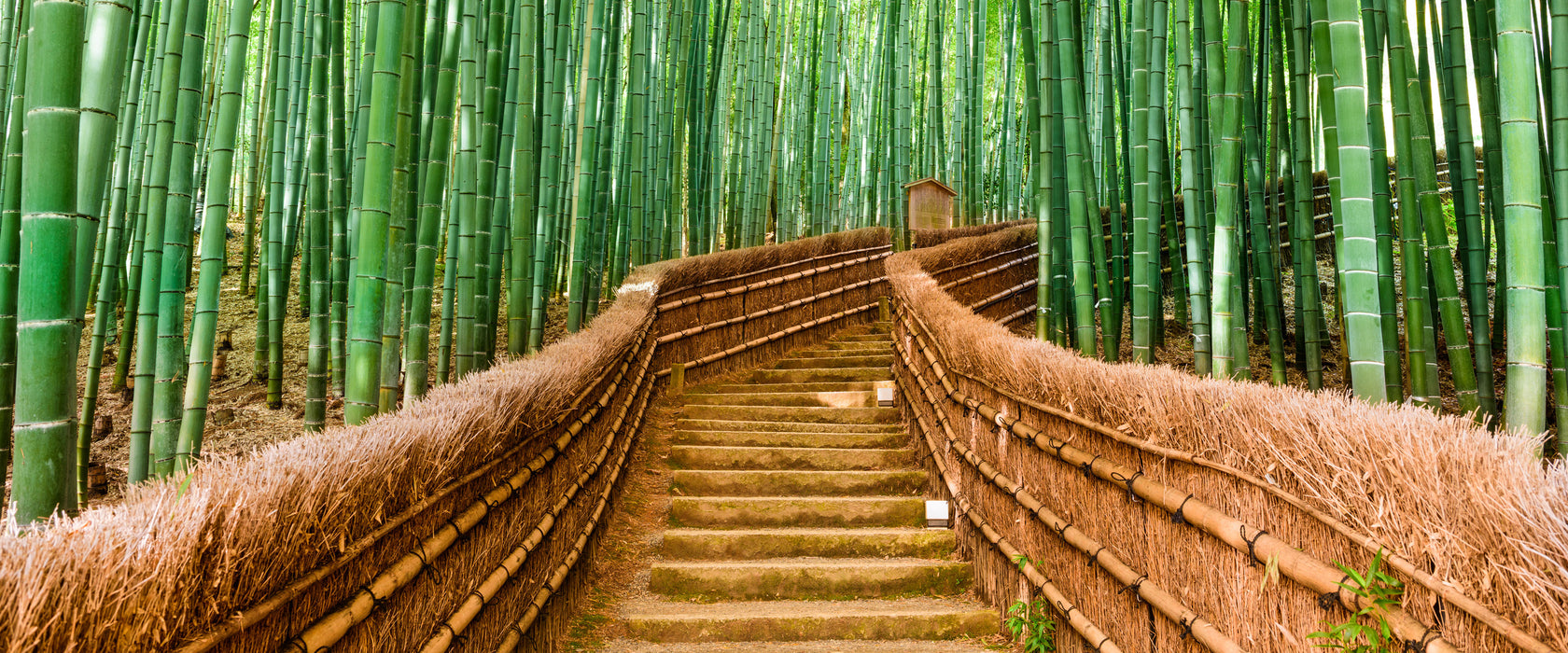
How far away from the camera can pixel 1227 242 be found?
3.01 metres

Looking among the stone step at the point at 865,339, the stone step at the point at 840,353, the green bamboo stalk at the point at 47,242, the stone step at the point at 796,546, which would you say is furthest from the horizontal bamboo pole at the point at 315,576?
the stone step at the point at 865,339

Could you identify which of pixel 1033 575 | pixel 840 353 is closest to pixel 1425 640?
pixel 1033 575

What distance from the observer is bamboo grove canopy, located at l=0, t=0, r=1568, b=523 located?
6.44 ft

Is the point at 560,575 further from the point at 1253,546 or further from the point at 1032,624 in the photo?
the point at 1253,546

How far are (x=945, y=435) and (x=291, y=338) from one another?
4.52 meters

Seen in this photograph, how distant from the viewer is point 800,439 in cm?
419

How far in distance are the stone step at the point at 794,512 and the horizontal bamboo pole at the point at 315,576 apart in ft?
4.50

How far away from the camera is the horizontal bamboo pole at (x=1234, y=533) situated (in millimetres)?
1293

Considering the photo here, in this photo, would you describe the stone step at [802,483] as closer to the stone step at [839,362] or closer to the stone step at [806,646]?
the stone step at [806,646]

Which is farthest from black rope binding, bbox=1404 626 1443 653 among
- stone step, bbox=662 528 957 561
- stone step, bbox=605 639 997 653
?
stone step, bbox=662 528 957 561

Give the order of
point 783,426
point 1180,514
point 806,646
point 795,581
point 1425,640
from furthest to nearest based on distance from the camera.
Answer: point 783,426, point 795,581, point 806,646, point 1180,514, point 1425,640

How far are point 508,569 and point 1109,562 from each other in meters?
1.45

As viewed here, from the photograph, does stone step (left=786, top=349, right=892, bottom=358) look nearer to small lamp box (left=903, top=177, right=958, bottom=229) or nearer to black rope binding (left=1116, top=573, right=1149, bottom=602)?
small lamp box (left=903, top=177, right=958, bottom=229)

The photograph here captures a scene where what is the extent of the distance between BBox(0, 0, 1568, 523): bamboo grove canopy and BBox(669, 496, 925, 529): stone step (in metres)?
1.12
